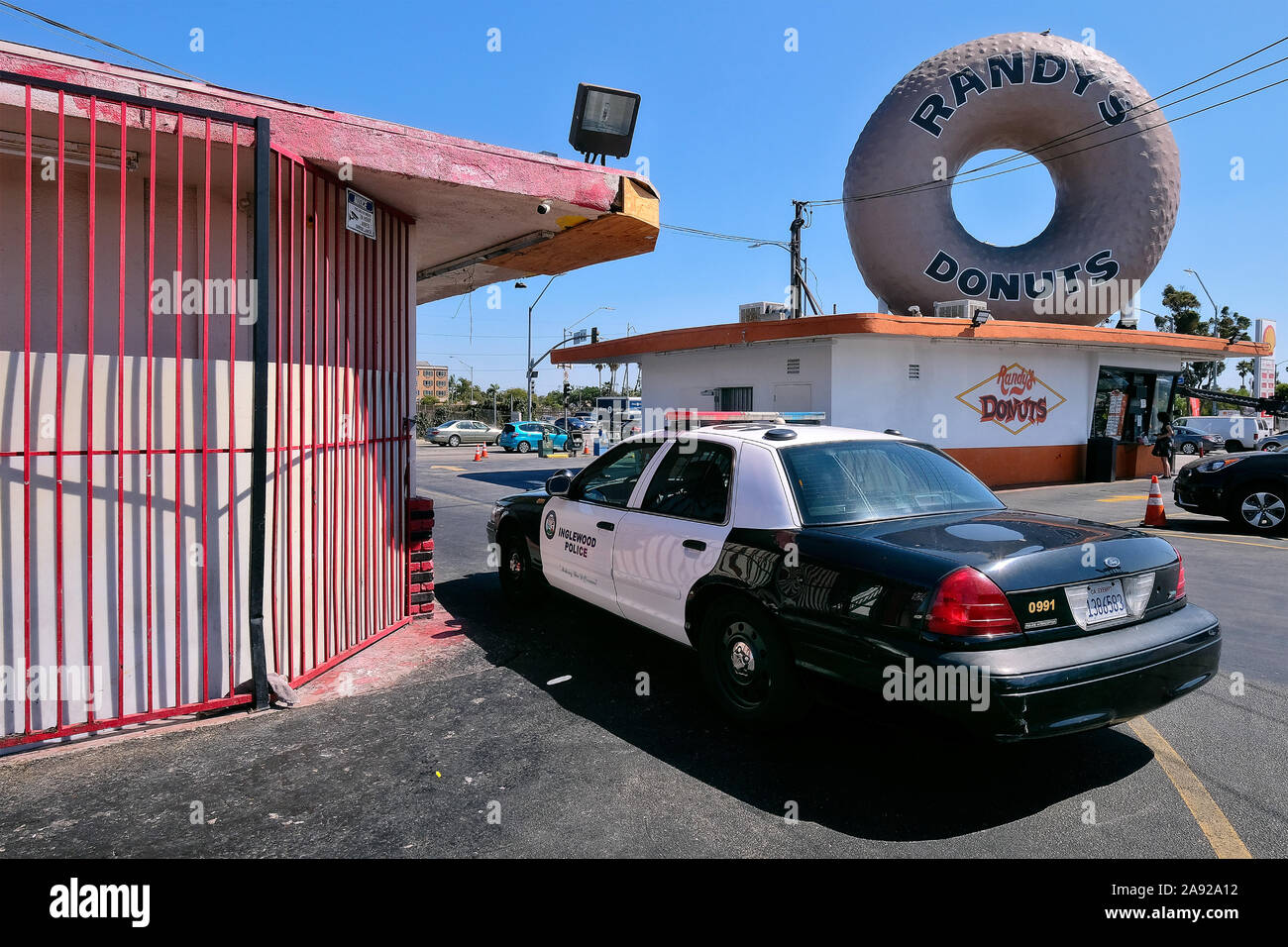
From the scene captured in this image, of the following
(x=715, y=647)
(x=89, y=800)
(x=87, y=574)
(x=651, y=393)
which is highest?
(x=651, y=393)

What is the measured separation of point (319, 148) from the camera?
184 inches

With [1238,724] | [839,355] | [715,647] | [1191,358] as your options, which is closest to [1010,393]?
[839,355]

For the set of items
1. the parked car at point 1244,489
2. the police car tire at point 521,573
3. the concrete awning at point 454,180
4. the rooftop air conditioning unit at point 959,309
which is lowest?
the police car tire at point 521,573

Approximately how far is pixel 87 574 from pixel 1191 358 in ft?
80.8

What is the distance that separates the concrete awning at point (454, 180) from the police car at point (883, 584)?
210 cm

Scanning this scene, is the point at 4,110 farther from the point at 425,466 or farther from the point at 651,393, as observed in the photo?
the point at 425,466

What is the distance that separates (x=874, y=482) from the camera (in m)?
4.23

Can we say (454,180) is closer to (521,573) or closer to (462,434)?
(521,573)

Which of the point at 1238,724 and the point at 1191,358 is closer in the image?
the point at 1238,724

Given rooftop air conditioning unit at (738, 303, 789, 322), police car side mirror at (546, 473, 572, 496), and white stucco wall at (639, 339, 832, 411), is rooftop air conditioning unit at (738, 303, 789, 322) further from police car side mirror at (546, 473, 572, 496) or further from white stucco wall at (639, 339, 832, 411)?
police car side mirror at (546, 473, 572, 496)

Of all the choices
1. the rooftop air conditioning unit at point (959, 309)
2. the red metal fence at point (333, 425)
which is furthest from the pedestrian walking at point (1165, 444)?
the red metal fence at point (333, 425)

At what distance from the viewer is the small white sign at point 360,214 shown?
17.0ft

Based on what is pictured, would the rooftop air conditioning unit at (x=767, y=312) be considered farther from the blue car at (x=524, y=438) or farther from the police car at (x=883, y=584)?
the blue car at (x=524, y=438)

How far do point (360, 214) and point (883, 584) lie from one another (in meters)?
4.22
